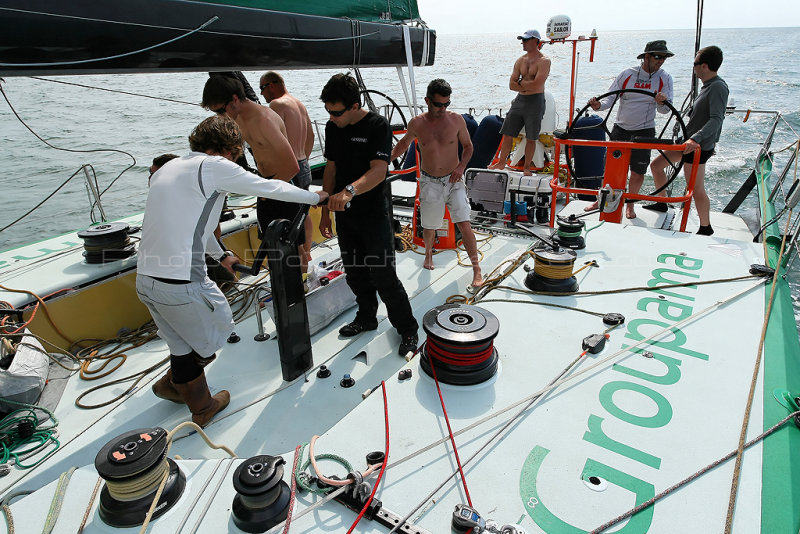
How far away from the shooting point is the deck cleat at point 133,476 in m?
1.48

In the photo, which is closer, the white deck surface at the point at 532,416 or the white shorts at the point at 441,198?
the white deck surface at the point at 532,416

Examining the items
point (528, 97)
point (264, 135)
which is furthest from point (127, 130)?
point (264, 135)

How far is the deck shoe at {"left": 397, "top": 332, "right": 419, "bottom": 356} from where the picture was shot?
310cm

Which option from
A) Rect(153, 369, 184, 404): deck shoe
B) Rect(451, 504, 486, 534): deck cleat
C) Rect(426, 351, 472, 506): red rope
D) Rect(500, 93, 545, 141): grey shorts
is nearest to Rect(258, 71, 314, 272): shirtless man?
Rect(153, 369, 184, 404): deck shoe

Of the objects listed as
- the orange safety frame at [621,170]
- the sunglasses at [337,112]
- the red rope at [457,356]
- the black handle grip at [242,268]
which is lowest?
the red rope at [457,356]

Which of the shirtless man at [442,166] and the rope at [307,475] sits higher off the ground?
the shirtless man at [442,166]

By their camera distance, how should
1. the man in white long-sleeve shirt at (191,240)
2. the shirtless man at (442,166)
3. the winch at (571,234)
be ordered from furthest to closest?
the shirtless man at (442,166)
the winch at (571,234)
the man in white long-sleeve shirt at (191,240)

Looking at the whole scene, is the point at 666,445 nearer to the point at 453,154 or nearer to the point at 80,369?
the point at 453,154

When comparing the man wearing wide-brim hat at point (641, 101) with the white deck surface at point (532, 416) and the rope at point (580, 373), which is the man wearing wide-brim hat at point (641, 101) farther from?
the rope at point (580, 373)

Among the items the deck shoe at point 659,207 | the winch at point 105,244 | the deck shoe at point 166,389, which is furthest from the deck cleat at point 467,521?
the deck shoe at point 659,207

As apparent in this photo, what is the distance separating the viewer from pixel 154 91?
850 inches

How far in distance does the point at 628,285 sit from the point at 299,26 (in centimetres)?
255

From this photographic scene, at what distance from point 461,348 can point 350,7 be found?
204 cm

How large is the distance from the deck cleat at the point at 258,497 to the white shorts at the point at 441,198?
2.93 m
